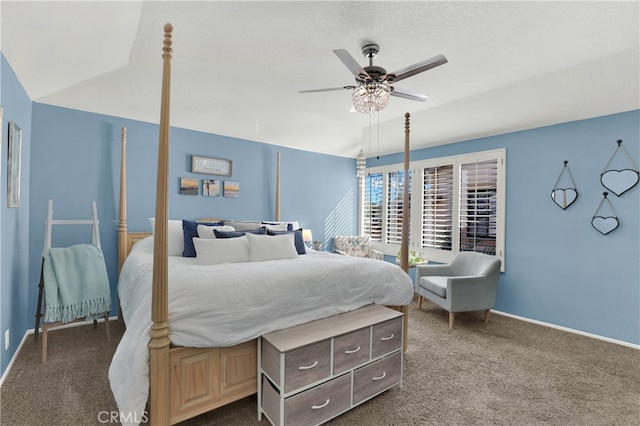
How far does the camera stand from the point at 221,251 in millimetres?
2707

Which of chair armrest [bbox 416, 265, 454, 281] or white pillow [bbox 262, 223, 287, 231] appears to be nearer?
white pillow [bbox 262, 223, 287, 231]

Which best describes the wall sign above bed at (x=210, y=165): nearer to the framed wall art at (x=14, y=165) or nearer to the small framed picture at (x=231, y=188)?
the small framed picture at (x=231, y=188)

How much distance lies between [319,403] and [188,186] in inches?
124

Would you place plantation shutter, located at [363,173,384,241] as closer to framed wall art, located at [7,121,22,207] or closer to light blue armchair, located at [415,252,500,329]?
light blue armchair, located at [415,252,500,329]

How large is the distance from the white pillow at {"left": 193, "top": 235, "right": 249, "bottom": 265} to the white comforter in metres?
0.20

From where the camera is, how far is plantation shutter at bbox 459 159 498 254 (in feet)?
13.7

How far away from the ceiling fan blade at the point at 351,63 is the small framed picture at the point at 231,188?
270 cm

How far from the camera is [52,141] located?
321 cm

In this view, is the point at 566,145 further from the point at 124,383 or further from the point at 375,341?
the point at 124,383

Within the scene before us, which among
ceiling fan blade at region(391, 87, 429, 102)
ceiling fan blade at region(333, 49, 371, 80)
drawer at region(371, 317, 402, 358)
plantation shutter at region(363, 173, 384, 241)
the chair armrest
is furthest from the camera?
plantation shutter at region(363, 173, 384, 241)

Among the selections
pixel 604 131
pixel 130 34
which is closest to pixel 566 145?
pixel 604 131

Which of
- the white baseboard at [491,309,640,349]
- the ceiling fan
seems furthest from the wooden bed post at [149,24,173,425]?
the white baseboard at [491,309,640,349]

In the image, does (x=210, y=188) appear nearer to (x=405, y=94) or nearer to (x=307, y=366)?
(x=405, y=94)

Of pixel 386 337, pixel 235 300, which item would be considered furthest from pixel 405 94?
pixel 235 300
